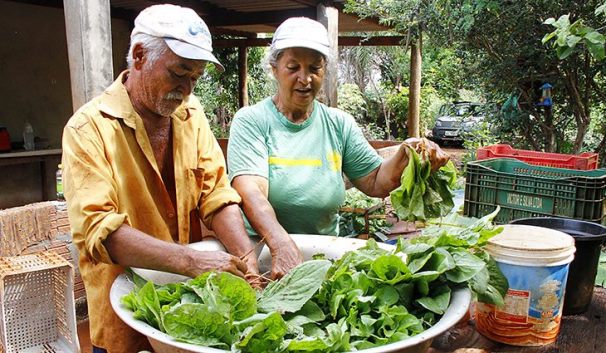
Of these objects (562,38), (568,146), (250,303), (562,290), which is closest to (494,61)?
(568,146)

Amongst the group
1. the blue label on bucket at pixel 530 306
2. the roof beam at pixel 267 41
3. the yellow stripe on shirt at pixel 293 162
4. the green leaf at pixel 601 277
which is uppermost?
the roof beam at pixel 267 41

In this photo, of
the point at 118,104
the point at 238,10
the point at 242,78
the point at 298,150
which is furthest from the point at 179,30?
the point at 242,78

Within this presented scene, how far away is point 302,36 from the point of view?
6.59ft

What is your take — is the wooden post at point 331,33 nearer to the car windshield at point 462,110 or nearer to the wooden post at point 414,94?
the car windshield at point 462,110

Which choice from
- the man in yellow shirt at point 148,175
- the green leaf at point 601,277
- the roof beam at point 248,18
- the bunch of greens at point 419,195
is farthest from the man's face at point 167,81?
the roof beam at point 248,18

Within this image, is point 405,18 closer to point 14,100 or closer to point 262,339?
point 14,100

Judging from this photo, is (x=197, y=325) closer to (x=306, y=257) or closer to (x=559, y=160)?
(x=306, y=257)

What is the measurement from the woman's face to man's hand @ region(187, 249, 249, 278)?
83 centimetres

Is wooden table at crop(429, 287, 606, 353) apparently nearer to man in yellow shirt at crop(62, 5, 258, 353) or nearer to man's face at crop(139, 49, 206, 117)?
man in yellow shirt at crop(62, 5, 258, 353)

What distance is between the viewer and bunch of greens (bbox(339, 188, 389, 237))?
5.35 m

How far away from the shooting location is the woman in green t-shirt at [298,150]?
2.01 m

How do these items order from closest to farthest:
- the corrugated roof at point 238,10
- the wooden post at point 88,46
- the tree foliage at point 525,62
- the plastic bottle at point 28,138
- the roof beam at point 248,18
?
the wooden post at point 88,46, the tree foliage at point 525,62, the plastic bottle at point 28,138, the corrugated roof at point 238,10, the roof beam at point 248,18

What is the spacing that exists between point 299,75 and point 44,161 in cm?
636

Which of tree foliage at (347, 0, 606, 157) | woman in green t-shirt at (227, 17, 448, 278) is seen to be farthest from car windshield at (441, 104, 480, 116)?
woman in green t-shirt at (227, 17, 448, 278)
